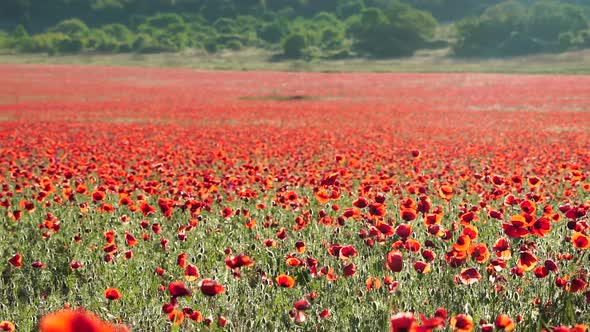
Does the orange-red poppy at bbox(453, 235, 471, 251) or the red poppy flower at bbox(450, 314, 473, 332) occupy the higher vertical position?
the red poppy flower at bbox(450, 314, 473, 332)

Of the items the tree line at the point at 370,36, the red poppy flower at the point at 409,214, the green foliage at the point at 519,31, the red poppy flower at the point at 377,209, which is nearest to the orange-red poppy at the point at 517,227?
the red poppy flower at the point at 409,214

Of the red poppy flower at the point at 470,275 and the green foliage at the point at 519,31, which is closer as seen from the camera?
the red poppy flower at the point at 470,275

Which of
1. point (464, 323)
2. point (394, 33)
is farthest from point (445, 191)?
point (394, 33)

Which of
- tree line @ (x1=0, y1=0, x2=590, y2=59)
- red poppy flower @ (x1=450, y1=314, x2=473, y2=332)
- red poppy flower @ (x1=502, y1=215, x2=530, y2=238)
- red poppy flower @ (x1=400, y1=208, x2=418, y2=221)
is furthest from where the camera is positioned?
tree line @ (x1=0, y1=0, x2=590, y2=59)

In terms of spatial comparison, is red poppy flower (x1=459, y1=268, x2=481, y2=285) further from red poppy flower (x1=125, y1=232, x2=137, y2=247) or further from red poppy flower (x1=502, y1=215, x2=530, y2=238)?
red poppy flower (x1=125, y1=232, x2=137, y2=247)

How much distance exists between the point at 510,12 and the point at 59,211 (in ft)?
386

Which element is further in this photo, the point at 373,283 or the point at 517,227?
the point at 373,283

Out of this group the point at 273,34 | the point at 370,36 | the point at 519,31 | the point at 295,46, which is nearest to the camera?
the point at 295,46

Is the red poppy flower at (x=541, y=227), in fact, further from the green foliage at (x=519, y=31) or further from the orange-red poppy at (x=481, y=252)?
the green foliage at (x=519, y=31)

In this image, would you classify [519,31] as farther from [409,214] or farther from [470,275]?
[470,275]

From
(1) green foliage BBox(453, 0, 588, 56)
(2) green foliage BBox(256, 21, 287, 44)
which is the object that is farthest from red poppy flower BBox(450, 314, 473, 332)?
(2) green foliage BBox(256, 21, 287, 44)

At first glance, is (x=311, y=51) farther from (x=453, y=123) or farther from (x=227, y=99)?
(x=453, y=123)

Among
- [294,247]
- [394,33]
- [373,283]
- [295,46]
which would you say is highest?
[394,33]

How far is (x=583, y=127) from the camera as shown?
17.3 m
